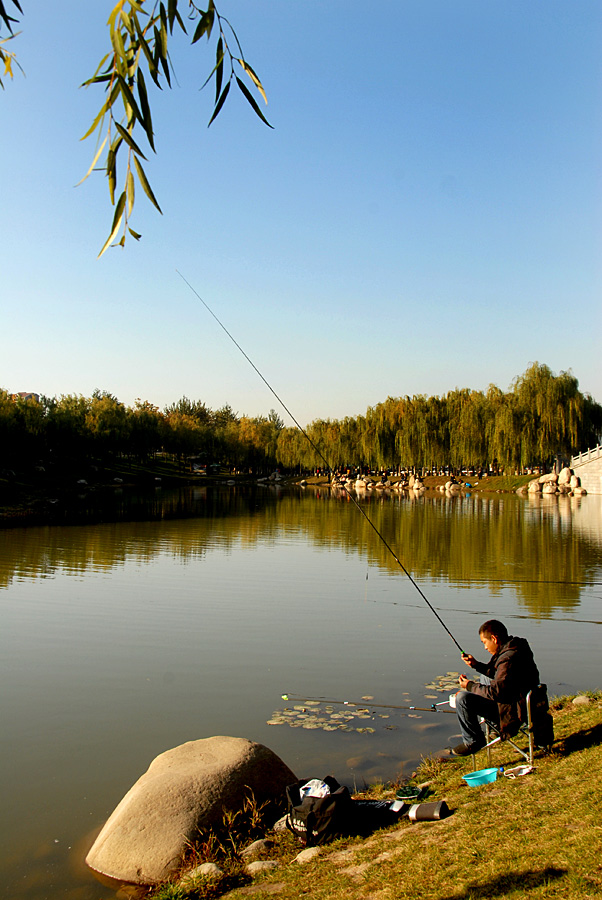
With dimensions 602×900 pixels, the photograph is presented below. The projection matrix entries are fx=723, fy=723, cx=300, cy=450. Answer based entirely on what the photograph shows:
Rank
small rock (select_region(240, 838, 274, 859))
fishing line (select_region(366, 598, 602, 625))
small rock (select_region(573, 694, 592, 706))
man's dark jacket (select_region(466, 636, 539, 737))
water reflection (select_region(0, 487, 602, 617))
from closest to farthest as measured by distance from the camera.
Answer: small rock (select_region(240, 838, 274, 859)), man's dark jacket (select_region(466, 636, 539, 737)), small rock (select_region(573, 694, 592, 706)), fishing line (select_region(366, 598, 602, 625)), water reflection (select_region(0, 487, 602, 617))

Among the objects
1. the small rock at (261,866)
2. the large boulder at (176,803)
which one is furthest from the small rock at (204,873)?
the large boulder at (176,803)

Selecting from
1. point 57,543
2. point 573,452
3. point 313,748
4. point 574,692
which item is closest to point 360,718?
point 313,748

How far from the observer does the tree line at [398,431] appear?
60719 millimetres

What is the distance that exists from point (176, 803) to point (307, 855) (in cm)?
116

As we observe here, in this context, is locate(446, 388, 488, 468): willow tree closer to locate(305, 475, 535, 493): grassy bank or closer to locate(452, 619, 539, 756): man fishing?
locate(305, 475, 535, 493): grassy bank

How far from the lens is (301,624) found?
1326 cm

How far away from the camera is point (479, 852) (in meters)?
4.16

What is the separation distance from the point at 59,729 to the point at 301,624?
19.0 ft

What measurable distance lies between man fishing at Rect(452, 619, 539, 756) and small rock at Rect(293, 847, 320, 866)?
6.01 feet

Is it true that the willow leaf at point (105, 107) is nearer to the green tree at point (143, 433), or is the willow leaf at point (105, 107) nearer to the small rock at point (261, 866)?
the small rock at point (261, 866)

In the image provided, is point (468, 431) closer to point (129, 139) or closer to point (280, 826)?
point (280, 826)

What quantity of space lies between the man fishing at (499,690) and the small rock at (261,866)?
2.08 m

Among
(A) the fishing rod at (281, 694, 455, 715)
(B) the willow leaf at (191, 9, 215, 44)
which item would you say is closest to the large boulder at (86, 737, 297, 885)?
(A) the fishing rod at (281, 694, 455, 715)

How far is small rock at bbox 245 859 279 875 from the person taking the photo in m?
4.80
